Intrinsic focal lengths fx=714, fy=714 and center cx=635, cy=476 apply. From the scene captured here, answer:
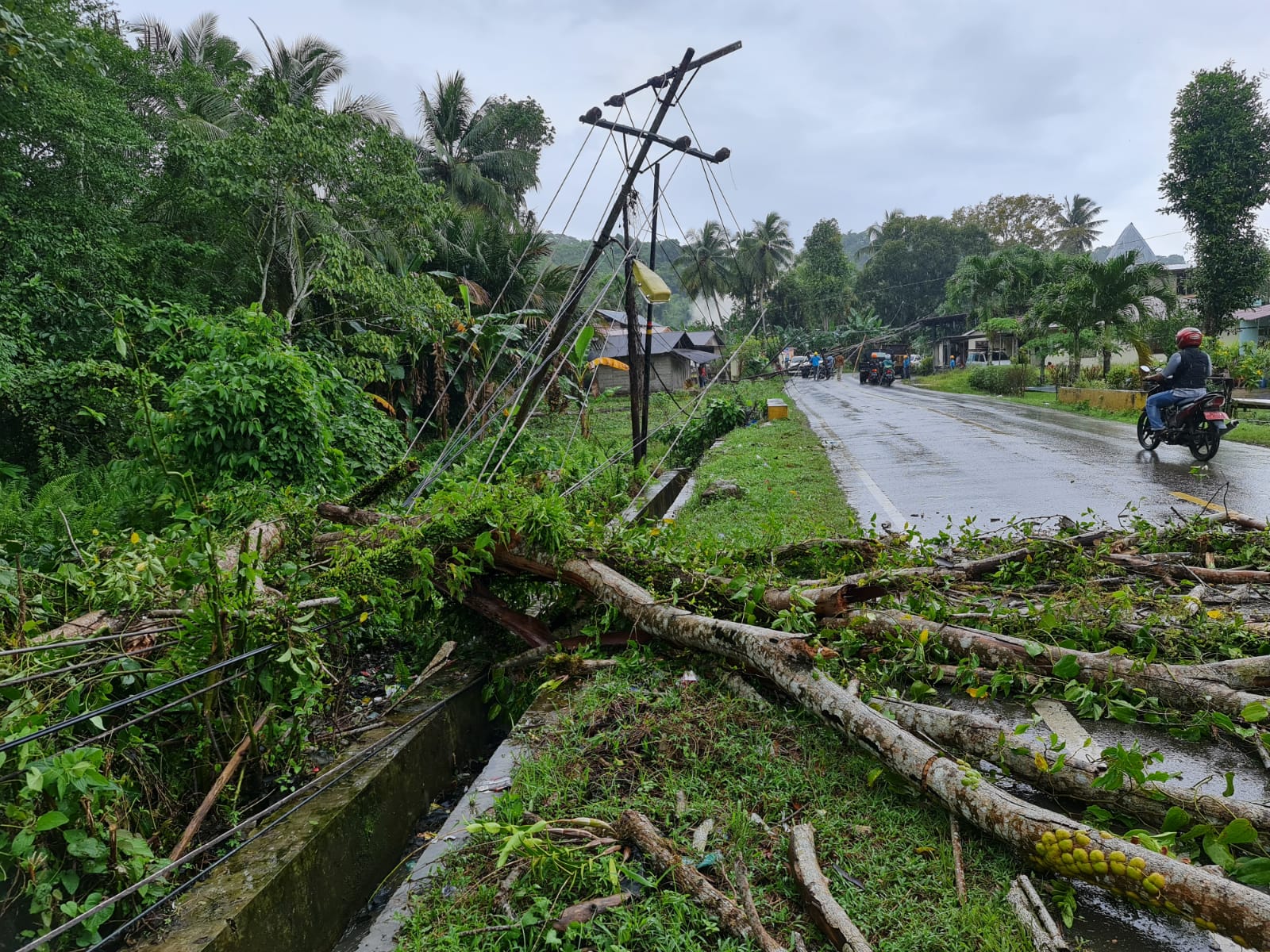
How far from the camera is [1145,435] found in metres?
10.5

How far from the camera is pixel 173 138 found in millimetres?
11391

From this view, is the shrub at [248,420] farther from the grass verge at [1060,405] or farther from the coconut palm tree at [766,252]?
the coconut palm tree at [766,252]

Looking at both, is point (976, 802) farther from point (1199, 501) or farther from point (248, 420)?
point (248, 420)

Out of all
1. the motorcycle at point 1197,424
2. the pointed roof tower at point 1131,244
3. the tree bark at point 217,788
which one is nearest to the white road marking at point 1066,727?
the tree bark at point 217,788

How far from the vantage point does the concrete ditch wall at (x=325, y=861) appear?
8.25ft

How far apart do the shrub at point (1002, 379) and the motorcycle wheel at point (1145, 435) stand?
1763cm

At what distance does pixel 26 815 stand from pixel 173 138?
40.9 feet

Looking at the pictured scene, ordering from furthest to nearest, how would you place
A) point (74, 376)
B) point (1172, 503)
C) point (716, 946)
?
1. point (74, 376)
2. point (1172, 503)
3. point (716, 946)

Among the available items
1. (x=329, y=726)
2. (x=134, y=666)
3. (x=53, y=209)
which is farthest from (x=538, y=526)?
(x=53, y=209)

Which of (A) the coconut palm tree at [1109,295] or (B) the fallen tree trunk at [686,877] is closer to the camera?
(B) the fallen tree trunk at [686,877]

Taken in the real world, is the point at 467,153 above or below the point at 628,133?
above

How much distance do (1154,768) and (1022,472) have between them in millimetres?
7081

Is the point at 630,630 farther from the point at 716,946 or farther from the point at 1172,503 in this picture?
the point at 1172,503

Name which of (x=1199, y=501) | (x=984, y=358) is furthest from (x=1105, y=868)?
(x=984, y=358)
